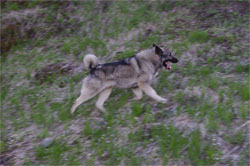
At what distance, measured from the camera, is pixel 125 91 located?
8.38 m

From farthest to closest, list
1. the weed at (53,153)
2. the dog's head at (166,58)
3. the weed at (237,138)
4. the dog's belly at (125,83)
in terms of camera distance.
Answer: the dog's head at (166,58) → the dog's belly at (125,83) → the weed at (53,153) → the weed at (237,138)

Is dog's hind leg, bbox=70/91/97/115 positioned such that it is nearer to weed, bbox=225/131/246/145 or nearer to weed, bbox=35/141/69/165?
weed, bbox=35/141/69/165

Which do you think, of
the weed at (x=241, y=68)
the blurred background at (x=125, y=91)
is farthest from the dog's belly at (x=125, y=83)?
the weed at (x=241, y=68)

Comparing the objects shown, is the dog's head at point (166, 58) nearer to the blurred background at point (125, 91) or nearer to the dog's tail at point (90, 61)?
the blurred background at point (125, 91)

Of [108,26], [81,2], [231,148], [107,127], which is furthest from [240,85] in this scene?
[81,2]

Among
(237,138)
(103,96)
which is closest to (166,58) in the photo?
(103,96)

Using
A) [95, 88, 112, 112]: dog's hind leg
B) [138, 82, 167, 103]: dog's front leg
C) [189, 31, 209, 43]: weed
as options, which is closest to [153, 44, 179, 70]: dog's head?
[138, 82, 167, 103]: dog's front leg

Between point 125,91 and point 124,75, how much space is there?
743 millimetres

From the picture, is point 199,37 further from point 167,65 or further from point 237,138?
point 237,138

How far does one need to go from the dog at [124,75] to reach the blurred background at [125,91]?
291 millimetres

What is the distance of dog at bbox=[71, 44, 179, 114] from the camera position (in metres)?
7.55

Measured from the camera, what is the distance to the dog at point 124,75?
24.8ft

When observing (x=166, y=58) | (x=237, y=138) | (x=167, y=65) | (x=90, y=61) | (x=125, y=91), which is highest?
(x=90, y=61)

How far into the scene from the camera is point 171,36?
9.90m
